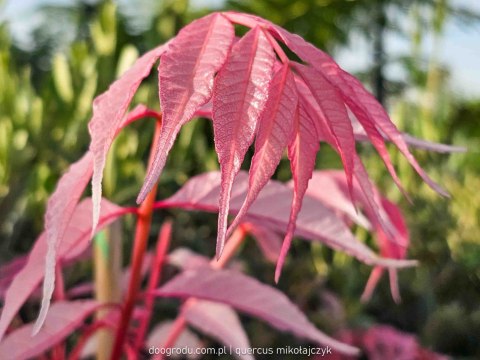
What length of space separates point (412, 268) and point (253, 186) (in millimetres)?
887

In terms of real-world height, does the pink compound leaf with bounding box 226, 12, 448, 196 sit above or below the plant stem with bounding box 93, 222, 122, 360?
above

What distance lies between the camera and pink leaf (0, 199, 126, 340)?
1.07 feet

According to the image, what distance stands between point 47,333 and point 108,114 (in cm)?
20

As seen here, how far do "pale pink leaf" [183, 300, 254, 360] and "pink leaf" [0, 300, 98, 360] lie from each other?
0.24ft

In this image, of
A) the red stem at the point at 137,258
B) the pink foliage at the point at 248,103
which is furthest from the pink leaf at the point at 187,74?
the red stem at the point at 137,258

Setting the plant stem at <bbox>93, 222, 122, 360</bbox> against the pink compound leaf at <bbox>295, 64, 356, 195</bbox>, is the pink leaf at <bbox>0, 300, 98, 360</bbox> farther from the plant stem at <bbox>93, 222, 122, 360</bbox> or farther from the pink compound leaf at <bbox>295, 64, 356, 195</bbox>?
the pink compound leaf at <bbox>295, 64, 356, 195</bbox>

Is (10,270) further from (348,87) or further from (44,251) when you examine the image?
(348,87)

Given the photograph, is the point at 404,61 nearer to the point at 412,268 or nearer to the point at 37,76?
the point at 37,76

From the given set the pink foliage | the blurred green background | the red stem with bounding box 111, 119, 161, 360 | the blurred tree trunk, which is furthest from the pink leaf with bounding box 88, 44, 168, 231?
the blurred tree trunk

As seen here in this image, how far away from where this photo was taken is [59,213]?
0.28 meters

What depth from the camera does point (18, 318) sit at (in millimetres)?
583

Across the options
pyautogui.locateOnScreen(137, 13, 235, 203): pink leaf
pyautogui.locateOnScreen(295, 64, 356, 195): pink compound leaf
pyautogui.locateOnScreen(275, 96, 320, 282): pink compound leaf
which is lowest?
pyautogui.locateOnScreen(275, 96, 320, 282): pink compound leaf

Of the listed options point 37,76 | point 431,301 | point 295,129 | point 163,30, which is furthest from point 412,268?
point 37,76

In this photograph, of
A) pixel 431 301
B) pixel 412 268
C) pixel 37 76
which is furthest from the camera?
pixel 37 76
